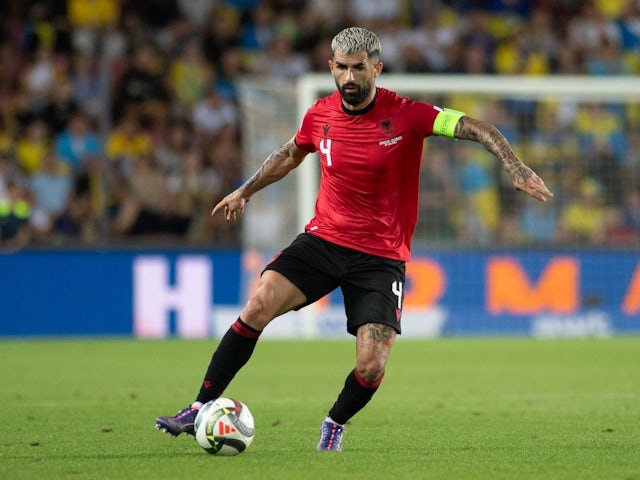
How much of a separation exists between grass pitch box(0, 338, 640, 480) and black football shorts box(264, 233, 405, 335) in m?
0.80

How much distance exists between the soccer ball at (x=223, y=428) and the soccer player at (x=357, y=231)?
23cm

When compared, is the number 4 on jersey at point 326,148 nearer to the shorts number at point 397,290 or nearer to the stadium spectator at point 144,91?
the shorts number at point 397,290

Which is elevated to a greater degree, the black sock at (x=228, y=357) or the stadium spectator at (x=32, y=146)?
the stadium spectator at (x=32, y=146)

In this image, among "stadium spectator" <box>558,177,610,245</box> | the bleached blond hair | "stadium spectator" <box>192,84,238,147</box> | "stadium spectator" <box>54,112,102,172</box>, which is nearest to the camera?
the bleached blond hair

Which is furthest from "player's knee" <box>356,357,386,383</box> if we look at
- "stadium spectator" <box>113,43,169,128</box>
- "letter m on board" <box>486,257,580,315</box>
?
"stadium spectator" <box>113,43,169,128</box>

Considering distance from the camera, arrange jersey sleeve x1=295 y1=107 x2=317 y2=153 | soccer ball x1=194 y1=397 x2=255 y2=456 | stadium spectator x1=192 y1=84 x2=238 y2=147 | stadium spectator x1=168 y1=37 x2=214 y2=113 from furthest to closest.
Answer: stadium spectator x1=168 y1=37 x2=214 y2=113
stadium spectator x1=192 y1=84 x2=238 y2=147
jersey sleeve x1=295 y1=107 x2=317 y2=153
soccer ball x1=194 y1=397 x2=255 y2=456

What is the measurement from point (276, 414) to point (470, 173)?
898 centimetres

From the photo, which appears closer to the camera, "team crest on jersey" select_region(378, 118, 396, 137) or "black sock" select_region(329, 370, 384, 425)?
"black sock" select_region(329, 370, 384, 425)

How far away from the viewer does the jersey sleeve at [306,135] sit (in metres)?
7.29

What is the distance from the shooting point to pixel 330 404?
378 inches

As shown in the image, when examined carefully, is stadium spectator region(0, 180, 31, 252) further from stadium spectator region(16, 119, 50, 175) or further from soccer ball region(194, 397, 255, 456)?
soccer ball region(194, 397, 255, 456)

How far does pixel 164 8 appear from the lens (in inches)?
770

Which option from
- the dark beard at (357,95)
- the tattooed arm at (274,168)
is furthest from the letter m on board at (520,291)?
the dark beard at (357,95)

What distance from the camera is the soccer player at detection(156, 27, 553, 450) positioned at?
684 cm
